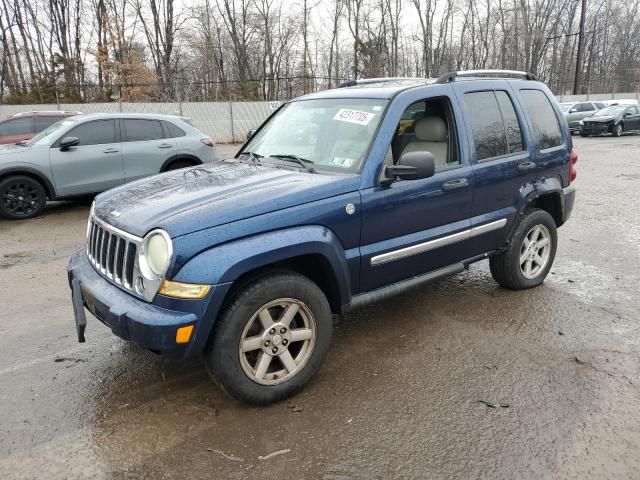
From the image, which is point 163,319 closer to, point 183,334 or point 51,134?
point 183,334

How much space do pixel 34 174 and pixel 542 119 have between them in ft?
24.7

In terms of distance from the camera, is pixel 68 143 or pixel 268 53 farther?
pixel 268 53

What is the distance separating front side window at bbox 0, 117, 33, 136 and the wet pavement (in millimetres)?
8226

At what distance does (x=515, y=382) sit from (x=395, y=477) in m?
1.27

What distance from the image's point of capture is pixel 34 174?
820 cm

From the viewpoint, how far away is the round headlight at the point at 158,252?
269cm

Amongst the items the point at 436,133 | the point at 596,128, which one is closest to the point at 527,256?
the point at 436,133

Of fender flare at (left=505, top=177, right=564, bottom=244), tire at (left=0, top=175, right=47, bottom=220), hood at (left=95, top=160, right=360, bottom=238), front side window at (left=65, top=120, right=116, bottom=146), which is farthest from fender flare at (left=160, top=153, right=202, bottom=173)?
fender flare at (left=505, top=177, right=564, bottom=244)

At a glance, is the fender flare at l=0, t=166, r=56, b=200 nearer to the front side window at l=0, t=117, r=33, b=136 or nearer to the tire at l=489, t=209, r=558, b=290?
the front side window at l=0, t=117, r=33, b=136

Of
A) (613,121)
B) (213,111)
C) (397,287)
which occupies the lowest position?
(397,287)

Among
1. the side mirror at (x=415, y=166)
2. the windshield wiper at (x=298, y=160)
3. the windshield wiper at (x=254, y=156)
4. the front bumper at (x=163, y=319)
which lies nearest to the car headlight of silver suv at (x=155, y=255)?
the front bumper at (x=163, y=319)

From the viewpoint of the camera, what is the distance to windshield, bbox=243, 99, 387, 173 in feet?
11.7

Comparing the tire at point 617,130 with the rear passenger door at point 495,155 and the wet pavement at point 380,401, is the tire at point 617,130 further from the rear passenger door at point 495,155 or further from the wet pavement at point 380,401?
the rear passenger door at point 495,155

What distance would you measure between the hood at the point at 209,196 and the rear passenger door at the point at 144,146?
18.3 ft
